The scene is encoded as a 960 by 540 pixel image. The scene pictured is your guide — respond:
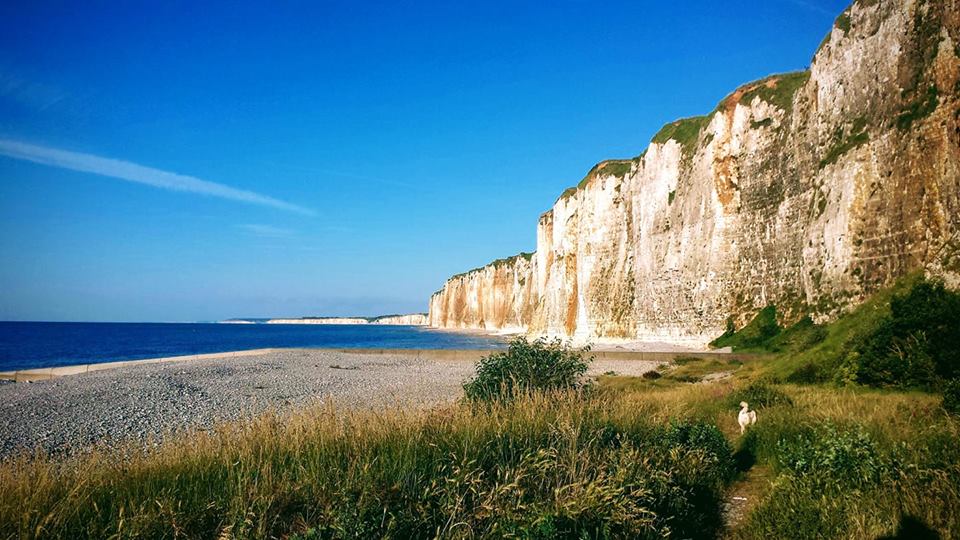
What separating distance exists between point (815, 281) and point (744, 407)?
65.5 ft

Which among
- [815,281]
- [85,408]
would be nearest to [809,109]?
[815,281]

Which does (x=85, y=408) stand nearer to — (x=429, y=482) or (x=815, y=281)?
(x=429, y=482)

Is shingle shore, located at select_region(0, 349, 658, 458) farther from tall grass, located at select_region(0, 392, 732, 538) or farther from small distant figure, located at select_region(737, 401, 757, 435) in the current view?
small distant figure, located at select_region(737, 401, 757, 435)

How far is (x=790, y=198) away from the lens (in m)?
31.1

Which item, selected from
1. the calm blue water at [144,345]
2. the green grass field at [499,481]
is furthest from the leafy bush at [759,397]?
the calm blue water at [144,345]

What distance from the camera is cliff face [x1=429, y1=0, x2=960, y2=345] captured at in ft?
65.7

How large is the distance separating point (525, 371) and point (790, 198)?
25726mm

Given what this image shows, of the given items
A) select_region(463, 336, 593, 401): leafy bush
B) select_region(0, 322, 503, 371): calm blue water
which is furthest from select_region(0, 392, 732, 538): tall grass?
select_region(0, 322, 503, 371): calm blue water

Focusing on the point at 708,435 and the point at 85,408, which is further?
the point at 85,408

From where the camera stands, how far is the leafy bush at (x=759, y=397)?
38.1 feet

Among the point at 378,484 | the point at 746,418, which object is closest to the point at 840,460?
the point at 746,418

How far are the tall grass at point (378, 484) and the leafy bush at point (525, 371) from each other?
15.8 feet

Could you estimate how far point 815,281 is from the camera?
85.9ft

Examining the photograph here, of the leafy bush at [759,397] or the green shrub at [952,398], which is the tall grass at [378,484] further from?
the leafy bush at [759,397]
